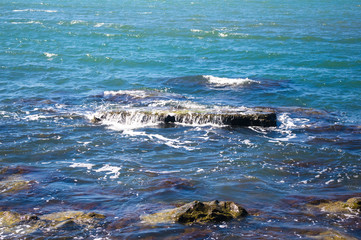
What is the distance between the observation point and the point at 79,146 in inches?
661

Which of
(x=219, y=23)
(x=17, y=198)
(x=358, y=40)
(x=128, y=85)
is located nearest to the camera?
(x=17, y=198)

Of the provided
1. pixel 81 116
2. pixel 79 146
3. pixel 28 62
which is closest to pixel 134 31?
pixel 28 62

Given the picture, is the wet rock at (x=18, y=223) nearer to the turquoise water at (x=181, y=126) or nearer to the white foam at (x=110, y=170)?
the turquoise water at (x=181, y=126)

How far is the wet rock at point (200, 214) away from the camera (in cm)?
963

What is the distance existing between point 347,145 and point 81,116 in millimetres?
11874

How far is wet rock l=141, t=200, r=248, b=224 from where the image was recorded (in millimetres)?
9633

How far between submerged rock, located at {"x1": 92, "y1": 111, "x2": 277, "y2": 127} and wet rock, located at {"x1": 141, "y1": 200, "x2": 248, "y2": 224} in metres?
8.60

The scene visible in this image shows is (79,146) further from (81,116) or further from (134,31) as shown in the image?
(134,31)

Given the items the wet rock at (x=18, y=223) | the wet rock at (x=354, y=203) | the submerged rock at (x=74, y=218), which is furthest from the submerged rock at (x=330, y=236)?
the wet rock at (x=18, y=223)

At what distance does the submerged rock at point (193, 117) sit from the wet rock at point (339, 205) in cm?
756

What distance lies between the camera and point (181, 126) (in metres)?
18.8

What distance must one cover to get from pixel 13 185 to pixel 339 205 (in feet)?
29.1

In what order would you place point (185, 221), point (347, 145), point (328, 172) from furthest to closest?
point (347, 145) → point (328, 172) → point (185, 221)

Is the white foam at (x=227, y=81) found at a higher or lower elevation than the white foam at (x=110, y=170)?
higher
